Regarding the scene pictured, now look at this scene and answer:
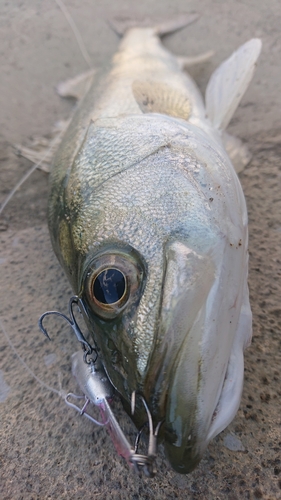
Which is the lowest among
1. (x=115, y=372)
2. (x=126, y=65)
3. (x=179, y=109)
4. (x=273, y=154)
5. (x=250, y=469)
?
(x=250, y=469)

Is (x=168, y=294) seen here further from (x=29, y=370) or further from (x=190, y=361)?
(x=29, y=370)

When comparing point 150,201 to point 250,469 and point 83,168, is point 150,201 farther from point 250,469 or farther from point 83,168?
point 250,469

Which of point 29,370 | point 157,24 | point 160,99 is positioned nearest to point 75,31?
point 157,24

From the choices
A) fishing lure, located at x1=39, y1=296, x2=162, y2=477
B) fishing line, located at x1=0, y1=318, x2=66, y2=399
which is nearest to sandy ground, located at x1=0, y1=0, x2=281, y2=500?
fishing line, located at x1=0, y1=318, x2=66, y2=399

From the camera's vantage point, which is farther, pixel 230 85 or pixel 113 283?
pixel 230 85

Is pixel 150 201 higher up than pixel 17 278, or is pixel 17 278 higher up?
pixel 150 201

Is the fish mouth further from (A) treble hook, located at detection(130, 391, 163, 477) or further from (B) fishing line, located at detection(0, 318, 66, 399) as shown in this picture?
(B) fishing line, located at detection(0, 318, 66, 399)

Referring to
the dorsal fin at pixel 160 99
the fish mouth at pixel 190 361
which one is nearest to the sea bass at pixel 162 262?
the fish mouth at pixel 190 361

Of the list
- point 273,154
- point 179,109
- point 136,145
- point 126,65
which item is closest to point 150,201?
point 136,145
